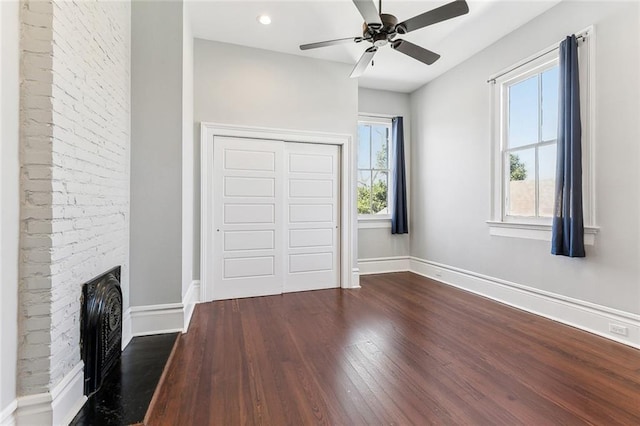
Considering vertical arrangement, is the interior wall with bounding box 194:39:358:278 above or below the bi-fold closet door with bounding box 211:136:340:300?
above

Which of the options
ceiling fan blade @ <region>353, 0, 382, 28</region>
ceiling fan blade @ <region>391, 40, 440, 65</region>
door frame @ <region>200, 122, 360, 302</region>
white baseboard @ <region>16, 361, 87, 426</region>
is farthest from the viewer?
door frame @ <region>200, 122, 360, 302</region>

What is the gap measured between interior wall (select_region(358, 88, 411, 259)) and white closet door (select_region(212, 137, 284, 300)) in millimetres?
1712

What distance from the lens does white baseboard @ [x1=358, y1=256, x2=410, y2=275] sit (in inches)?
198

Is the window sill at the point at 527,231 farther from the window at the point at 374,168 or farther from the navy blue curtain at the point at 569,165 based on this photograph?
A: the window at the point at 374,168

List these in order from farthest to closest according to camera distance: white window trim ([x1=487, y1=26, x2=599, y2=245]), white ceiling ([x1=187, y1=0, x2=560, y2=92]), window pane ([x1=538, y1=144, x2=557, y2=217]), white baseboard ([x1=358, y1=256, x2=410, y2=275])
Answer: white baseboard ([x1=358, y1=256, x2=410, y2=275])
window pane ([x1=538, y1=144, x2=557, y2=217])
white ceiling ([x1=187, y1=0, x2=560, y2=92])
white window trim ([x1=487, y1=26, x2=599, y2=245])

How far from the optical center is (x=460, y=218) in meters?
4.30

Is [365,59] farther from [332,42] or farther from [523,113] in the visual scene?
[523,113]

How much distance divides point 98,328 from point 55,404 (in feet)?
1.43

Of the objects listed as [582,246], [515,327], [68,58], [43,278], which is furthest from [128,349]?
[582,246]

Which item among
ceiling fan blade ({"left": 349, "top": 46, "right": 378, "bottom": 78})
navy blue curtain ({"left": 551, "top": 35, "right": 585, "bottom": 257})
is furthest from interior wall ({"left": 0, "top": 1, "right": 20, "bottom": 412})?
navy blue curtain ({"left": 551, "top": 35, "right": 585, "bottom": 257})

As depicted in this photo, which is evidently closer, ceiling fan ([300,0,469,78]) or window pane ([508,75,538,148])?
ceiling fan ([300,0,469,78])

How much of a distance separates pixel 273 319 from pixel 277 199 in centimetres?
156

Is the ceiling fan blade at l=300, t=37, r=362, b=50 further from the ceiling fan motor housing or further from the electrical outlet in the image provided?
the electrical outlet

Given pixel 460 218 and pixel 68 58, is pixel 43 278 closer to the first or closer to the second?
pixel 68 58
